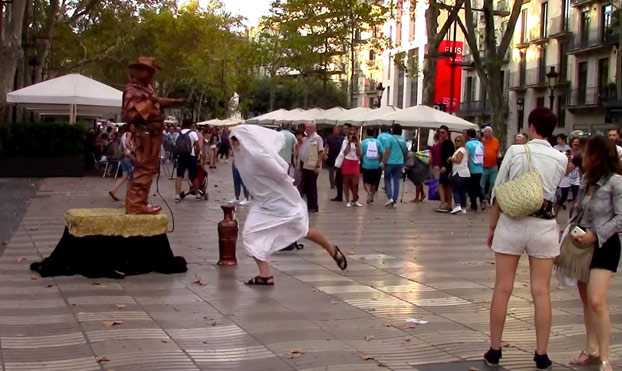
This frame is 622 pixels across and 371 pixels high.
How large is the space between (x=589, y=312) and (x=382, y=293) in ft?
9.13

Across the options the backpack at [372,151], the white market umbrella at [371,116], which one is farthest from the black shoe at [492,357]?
the white market umbrella at [371,116]

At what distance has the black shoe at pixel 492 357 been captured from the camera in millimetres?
5742

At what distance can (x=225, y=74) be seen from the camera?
6931cm

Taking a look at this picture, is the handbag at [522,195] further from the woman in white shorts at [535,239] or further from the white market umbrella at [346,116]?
the white market umbrella at [346,116]

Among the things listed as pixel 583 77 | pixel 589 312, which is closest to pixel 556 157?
pixel 589 312

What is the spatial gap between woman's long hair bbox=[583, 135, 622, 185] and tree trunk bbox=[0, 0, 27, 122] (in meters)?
21.8

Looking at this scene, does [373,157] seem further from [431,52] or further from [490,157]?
[431,52]

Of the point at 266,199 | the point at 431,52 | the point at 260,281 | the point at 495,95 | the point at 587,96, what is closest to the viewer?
the point at 260,281

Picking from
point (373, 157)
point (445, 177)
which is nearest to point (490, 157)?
point (445, 177)

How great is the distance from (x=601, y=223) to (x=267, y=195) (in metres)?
3.86

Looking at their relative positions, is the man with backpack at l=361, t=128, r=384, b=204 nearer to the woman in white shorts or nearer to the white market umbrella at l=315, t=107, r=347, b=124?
the woman in white shorts

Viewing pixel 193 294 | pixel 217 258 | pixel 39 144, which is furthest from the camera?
pixel 39 144

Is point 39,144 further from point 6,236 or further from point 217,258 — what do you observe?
point 217,258

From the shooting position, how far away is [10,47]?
82.7ft
